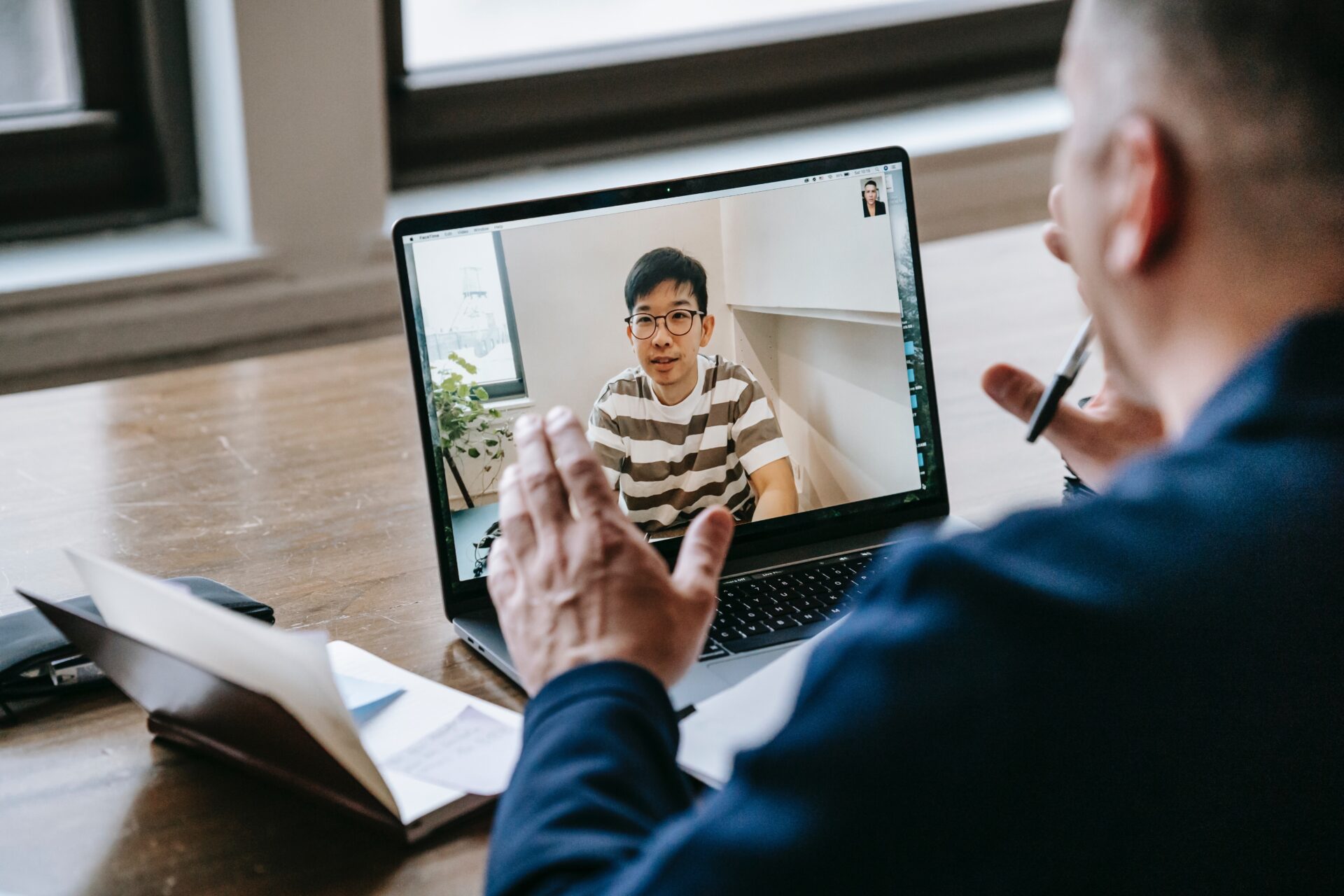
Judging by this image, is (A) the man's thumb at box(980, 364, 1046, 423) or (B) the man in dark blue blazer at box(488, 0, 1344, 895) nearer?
(B) the man in dark blue blazer at box(488, 0, 1344, 895)

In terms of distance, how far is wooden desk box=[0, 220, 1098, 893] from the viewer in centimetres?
74

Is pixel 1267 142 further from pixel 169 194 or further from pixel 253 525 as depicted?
pixel 169 194

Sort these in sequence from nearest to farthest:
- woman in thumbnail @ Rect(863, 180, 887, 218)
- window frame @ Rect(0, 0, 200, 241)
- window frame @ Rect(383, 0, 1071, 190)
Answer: woman in thumbnail @ Rect(863, 180, 887, 218), window frame @ Rect(0, 0, 200, 241), window frame @ Rect(383, 0, 1071, 190)

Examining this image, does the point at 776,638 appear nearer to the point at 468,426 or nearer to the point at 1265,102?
the point at 468,426

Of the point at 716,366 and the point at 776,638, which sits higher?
the point at 716,366

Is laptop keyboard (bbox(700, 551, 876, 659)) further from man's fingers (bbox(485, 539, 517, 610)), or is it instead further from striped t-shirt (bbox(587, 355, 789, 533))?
man's fingers (bbox(485, 539, 517, 610))

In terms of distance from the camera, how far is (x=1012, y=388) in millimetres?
958

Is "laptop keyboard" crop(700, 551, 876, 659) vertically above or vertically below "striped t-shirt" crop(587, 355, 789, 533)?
below

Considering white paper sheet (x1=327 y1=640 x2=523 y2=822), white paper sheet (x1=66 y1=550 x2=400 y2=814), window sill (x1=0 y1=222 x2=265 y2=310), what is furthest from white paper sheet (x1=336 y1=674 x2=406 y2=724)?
window sill (x1=0 y1=222 x2=265 y2=310)

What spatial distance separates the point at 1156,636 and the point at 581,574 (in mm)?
324

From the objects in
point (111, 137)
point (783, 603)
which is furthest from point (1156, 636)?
point (111, 137)

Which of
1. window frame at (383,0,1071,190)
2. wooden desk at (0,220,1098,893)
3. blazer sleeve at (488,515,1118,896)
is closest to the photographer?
blazer sleeve at (488,515,1118,896)

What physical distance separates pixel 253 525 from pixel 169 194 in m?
1.32

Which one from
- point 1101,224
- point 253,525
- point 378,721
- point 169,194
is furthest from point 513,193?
point 1101,224
